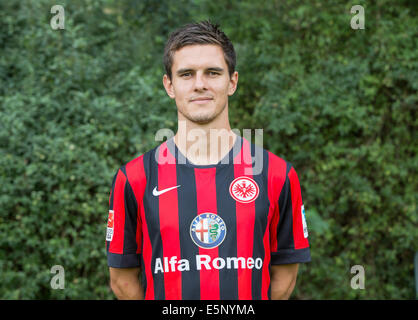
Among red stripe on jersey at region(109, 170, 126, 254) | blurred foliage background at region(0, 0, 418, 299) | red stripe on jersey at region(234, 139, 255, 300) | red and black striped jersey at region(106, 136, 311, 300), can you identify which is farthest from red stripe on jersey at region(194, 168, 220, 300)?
blurred foliage background at region(0, 0, 418, 299)

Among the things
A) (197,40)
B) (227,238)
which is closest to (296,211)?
(227,238)

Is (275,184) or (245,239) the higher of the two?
(275,184)

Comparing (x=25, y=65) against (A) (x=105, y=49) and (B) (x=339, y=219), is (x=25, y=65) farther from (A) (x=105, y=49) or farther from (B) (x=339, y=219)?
(B) (x=339, y=219)

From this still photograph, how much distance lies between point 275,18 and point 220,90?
415 cm

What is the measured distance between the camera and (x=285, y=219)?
2506mm

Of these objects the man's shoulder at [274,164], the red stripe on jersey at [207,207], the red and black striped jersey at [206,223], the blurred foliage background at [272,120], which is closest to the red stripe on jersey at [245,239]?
the red and black striped jersey at [206,223]

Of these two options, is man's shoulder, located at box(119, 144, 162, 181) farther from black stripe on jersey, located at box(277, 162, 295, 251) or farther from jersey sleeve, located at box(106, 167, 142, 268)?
black stripe on jersey, located at box(277, 162, 295, 251)

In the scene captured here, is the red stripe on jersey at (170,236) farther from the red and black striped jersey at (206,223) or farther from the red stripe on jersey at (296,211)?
the red stripe on jersey at (296,211)

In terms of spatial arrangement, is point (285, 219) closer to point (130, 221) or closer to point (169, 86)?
point (130, 221)

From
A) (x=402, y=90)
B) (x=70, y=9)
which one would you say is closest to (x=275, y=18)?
(x=402, y=90)

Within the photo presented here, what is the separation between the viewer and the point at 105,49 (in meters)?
6.17

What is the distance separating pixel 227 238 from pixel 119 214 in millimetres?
564

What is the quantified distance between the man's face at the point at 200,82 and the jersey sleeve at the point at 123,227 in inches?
18.7

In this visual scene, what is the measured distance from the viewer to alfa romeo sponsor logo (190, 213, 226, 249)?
230 centimetres
